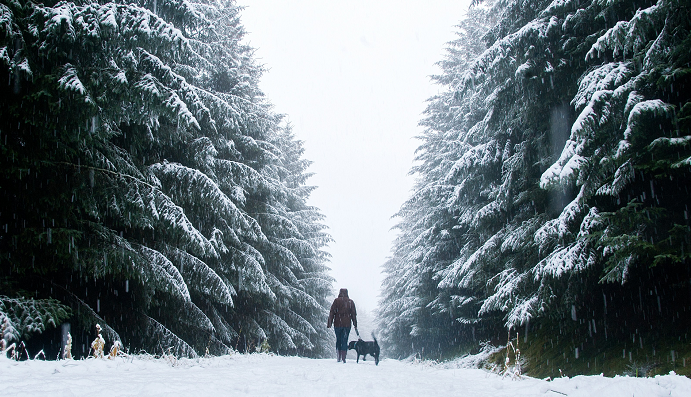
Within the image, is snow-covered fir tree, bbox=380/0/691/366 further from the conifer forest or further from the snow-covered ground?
the snow-covered ground

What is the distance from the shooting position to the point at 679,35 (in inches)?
239

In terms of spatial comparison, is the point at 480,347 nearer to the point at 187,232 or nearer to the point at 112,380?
the point at 187,232

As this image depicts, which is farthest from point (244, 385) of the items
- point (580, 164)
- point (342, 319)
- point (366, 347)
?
point (366, 347)

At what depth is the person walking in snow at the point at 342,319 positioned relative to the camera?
32.9 ft

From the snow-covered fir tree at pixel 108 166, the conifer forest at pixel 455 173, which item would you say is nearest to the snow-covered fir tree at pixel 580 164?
the conifer forest at pixel 455 173

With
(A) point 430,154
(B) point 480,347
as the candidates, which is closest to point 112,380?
(B) point 480,347

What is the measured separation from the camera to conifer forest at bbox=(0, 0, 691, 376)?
594cm

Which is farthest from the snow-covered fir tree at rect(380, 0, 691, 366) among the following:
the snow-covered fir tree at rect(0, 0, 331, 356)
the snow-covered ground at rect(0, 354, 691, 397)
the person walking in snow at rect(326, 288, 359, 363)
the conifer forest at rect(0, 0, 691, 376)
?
the snow-covered fir tree at rect(0, 0, 331, 356)

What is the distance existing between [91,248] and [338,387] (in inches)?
193

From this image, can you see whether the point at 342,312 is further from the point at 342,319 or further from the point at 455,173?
the point at 455,173

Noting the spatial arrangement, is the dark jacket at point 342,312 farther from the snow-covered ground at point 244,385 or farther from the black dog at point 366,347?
the snow-covered ground at point 244,385

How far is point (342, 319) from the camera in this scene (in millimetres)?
10062

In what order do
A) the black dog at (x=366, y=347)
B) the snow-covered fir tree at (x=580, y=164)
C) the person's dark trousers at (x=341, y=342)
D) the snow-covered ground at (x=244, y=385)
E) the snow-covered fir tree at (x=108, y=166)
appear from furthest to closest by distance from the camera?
the black dog at (x=366, y=347) < the person's dark trousers at (x=341, y=342) < the snow-covered fir tree at (x=580, y=164) < the snow-covered fir tree at (x=108, y=166) < the snow-covered ground at (x=244, y=385)

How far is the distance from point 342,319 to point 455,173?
5573 mm
